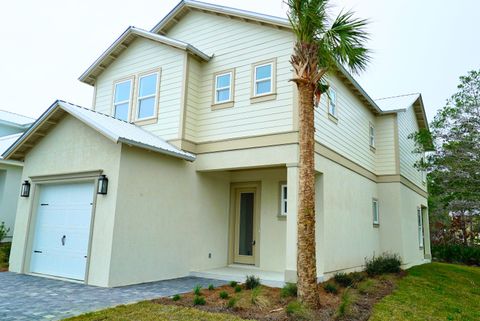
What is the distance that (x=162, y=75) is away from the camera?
12227mm

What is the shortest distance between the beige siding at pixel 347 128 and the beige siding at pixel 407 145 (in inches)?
57.5

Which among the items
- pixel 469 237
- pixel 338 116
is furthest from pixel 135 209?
pixel 469 237

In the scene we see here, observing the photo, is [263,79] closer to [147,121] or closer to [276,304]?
[147,121]

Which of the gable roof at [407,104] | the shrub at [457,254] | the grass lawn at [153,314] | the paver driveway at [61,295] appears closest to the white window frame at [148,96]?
the paver driveway at [61,295]

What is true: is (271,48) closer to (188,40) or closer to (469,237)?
(188,40)

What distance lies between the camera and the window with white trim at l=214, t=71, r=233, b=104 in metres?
11.6

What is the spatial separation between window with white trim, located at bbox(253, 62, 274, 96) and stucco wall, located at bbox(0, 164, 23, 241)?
11.5 metres

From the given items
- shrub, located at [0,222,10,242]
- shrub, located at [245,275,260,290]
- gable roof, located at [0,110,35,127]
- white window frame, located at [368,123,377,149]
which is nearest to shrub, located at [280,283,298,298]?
shrub, located at [245,275,260,290]

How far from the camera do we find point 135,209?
9570 mm

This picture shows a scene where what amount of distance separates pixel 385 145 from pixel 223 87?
8.59 m

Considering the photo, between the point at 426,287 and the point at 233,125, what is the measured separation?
754 cm

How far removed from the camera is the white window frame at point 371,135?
1607 cm

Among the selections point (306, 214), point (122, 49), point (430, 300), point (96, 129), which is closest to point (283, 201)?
point (306, 214)

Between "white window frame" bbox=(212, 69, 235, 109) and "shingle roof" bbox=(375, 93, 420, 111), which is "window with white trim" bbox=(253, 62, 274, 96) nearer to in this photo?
"white window frame" bbox=(212, 69, 235, 109)
